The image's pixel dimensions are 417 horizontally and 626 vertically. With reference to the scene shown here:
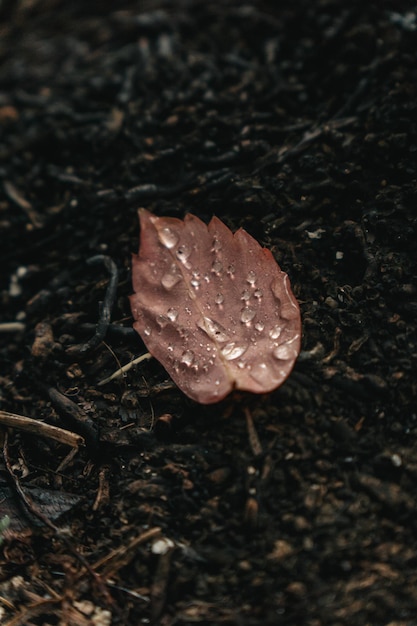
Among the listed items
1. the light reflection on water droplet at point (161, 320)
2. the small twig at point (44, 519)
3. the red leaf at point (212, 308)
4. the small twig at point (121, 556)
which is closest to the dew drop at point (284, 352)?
the red leaf at point (212, 308)

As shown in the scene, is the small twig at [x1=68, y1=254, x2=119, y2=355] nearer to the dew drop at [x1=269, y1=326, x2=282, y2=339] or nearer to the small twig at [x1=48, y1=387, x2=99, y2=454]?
the small twig at [x1=48, y1=387, x2=99, y2=454]

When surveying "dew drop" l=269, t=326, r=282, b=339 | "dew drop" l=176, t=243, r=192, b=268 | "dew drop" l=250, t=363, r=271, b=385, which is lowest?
"dew drop" l=250, t=363, r=271, b=385


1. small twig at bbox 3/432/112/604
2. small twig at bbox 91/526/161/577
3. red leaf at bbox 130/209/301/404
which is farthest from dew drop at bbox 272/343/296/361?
small twig at bbox 3/432/112/604

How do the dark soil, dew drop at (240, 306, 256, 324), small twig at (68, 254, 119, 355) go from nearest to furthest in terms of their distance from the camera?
1. the dark soil
2. dew drop at (240, 306, 256, 324)
3. small twig at (68, 254, 119, 355)

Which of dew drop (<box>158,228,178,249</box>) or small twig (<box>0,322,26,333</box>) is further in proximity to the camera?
small twig (<box>0,322,26,333</box>)

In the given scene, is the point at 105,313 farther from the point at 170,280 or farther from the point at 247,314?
the point at 247,314

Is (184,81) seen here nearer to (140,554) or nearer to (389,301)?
Result: (389,301)

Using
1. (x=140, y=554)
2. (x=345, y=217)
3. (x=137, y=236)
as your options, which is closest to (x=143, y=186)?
(x=137, y=236)

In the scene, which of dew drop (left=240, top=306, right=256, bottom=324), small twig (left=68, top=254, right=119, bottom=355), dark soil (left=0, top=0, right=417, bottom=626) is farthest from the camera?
small twig (left=68, top=254, right=119, bottom=355)
